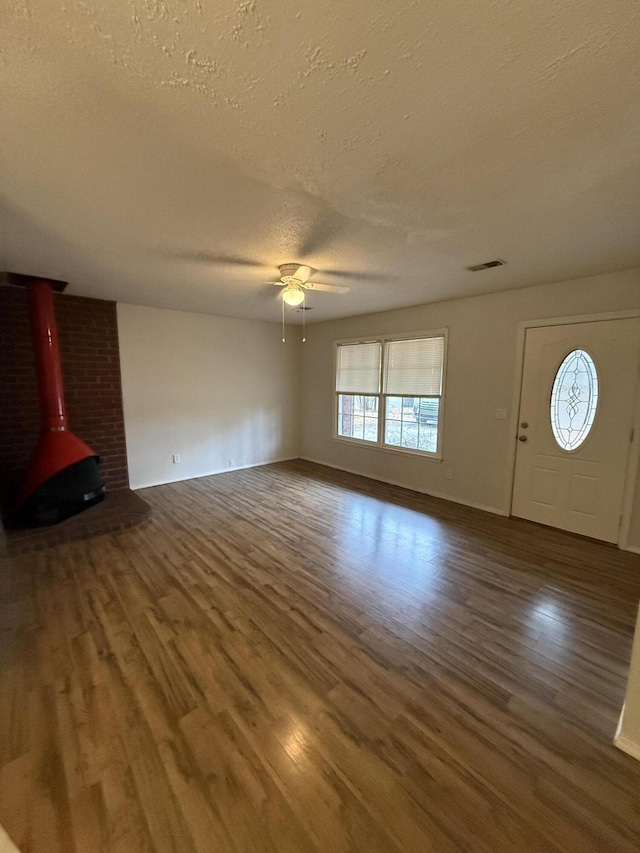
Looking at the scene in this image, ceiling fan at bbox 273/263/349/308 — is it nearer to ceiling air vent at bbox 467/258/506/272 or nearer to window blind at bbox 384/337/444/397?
ceiling air vent at bbox 467/258/506/272

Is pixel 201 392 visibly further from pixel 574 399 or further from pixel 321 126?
pixel 574 399

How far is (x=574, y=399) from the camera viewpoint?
10.3 ft

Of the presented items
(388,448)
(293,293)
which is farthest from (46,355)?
(388,448)

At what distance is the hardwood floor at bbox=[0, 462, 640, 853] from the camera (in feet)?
3.68

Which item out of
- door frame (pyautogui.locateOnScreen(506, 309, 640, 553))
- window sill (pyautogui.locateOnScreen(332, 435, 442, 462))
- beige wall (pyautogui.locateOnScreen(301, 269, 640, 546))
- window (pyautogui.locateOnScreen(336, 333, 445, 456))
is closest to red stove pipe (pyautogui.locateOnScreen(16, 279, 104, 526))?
window sill (pyautogui.locateOnScreen(332, 435, 442, 462))

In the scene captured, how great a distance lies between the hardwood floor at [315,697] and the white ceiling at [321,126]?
2.40 metres

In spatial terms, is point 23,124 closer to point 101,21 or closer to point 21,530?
point 101,21

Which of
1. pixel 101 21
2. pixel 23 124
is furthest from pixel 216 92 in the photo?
pixel 23 124

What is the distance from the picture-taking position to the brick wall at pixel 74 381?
11.5 ft

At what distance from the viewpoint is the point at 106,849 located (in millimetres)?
1041

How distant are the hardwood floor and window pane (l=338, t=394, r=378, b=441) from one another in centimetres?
239

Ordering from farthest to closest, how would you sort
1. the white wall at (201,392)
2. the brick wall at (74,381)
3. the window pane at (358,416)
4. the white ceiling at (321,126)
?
1. the window pane at (358,416)
2. the white wall at (201,392)
3. the brick wall at (74,381)
4. the white ceiling at (321,126)

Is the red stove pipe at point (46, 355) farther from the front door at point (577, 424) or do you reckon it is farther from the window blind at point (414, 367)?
the front door at point (577, 424)

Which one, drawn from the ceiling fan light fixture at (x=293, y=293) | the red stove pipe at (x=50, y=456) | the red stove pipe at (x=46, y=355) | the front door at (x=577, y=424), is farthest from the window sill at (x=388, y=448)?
the red stove pipe at (x=46, y=355)
